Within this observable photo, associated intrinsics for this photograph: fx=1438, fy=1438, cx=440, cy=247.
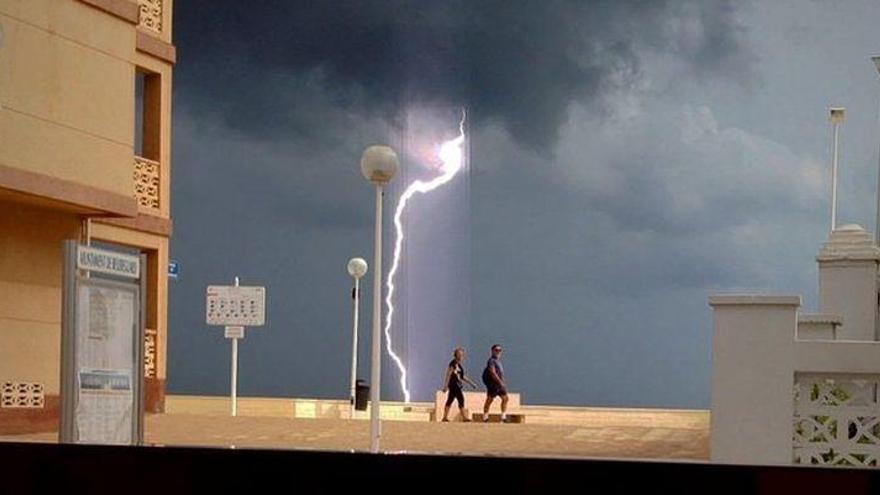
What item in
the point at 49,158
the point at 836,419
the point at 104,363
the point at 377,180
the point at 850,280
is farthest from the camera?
the point at 49,158

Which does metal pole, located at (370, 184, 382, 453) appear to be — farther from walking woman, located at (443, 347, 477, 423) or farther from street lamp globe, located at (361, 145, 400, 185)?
walking woman, located at (443, 347, 477, 423)

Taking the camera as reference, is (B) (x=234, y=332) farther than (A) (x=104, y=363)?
Yes

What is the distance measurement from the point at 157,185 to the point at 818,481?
19271 mm

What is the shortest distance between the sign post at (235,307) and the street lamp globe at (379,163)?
9.30 metres

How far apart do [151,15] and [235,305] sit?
15.8ft

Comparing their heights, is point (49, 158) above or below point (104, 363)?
above

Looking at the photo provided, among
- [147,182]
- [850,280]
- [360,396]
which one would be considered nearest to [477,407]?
[360,396]

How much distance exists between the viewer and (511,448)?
1395cm

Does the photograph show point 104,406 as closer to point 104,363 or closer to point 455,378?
point 104,363

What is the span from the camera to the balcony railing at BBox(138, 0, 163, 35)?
1952 centimetres

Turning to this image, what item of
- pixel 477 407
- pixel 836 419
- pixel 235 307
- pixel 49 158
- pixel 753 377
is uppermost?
pixel 49 158

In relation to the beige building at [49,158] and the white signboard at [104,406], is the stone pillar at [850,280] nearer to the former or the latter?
the white signboard at [104,406]

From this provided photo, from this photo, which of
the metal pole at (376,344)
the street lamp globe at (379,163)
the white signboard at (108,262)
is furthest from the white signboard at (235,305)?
the white signboard at (108,262)

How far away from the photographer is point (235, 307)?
72.8ft
